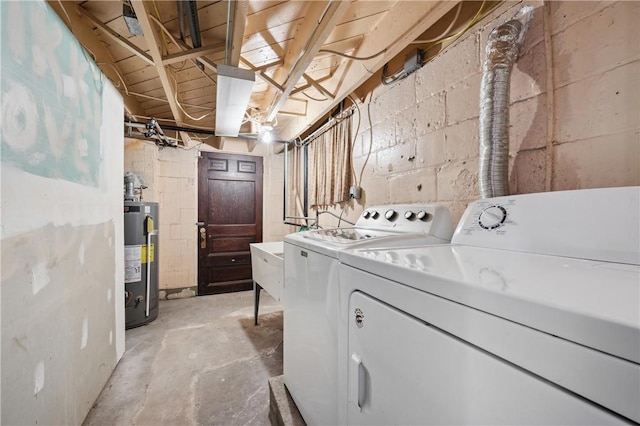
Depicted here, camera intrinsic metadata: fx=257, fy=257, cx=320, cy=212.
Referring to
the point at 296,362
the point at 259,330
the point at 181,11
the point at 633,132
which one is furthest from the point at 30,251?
the point at 633,132

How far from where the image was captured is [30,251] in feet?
3.21

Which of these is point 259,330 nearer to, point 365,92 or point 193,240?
point 193,240

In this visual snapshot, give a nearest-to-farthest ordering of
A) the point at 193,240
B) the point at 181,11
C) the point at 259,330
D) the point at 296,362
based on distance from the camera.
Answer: the point at 296,362
the point at 181,11
the point at 259,330
the point at 193,240

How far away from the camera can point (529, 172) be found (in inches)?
40.8

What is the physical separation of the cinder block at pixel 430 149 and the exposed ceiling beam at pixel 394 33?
530 millimetres

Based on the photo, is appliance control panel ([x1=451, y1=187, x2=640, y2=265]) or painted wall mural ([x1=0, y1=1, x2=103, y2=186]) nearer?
appliance control panel ([x1=451, y1=187, x2=640, y2=265])

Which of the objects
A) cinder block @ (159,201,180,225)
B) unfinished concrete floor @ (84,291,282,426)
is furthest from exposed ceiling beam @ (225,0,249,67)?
cinder block @ (159,201,180,225)

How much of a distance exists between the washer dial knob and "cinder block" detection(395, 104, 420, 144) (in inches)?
31.4

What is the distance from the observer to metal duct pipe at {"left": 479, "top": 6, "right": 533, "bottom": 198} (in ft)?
3.28

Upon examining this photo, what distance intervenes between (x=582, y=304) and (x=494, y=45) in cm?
108

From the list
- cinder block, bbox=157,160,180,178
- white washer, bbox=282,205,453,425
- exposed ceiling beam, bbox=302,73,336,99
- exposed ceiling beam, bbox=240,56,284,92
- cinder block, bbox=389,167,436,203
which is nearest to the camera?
white washer, bbox=282,205,453,425

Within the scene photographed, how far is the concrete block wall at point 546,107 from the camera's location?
0.81m

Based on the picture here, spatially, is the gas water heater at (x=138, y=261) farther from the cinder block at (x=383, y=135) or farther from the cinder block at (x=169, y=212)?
the cinder block at (x=383, y=135)

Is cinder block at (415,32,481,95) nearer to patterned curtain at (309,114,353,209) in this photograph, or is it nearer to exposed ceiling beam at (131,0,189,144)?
patterned curtain at (309,114,353,209)
